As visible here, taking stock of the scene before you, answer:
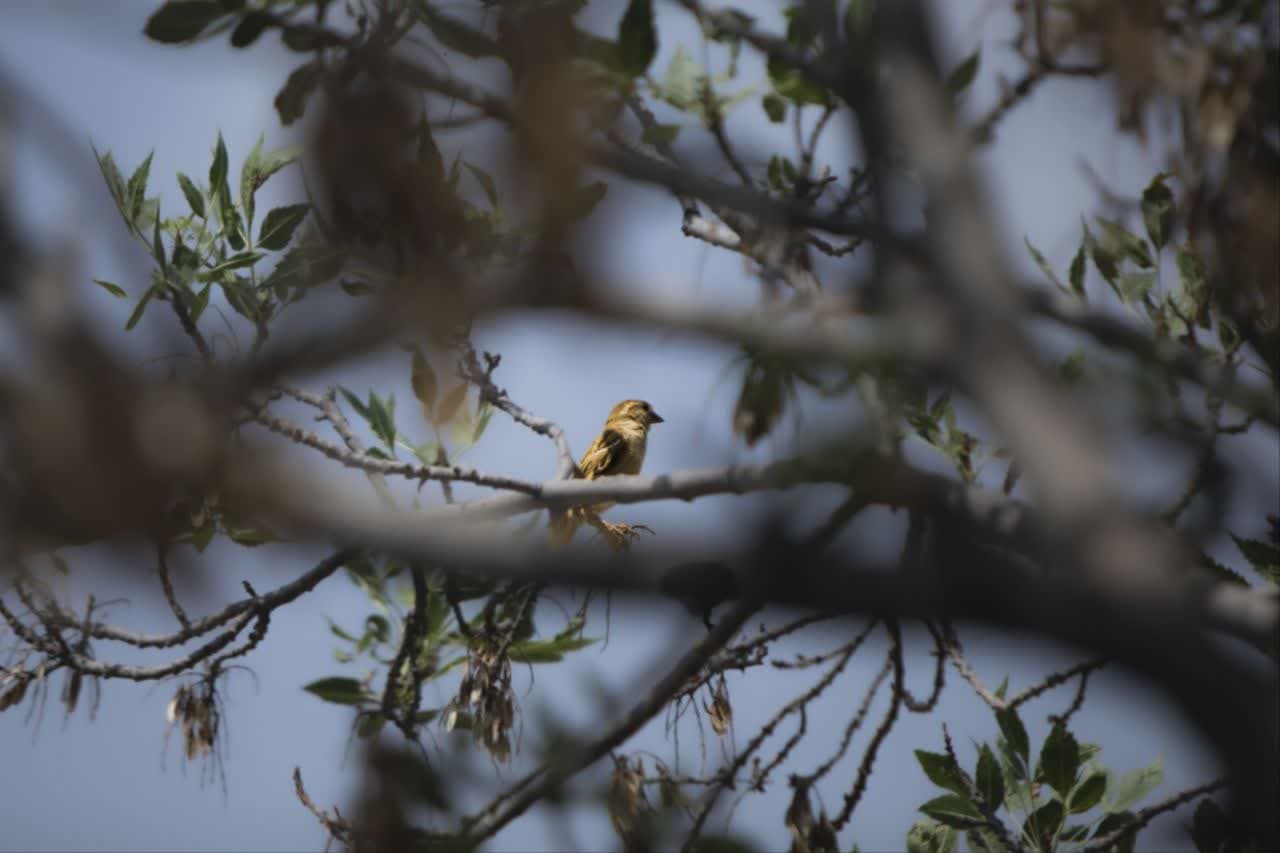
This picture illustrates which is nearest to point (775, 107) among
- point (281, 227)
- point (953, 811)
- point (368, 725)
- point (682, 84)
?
point (682, 84)

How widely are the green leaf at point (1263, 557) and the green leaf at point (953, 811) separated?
82cm

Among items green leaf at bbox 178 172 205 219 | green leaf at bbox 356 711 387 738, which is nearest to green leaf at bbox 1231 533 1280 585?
green leaf at bbox 356 711 387 738

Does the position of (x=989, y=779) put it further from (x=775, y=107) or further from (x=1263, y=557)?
(x=775, y=107)

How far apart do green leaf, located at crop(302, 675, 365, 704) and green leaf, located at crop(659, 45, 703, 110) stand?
1739 mm

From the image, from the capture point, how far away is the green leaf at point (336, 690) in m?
3.12

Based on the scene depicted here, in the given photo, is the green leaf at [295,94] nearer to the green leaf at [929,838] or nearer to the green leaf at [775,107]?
the green leaf at [775,107]

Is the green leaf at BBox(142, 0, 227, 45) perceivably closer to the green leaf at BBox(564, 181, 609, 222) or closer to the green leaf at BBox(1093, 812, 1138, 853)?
the green leaf at BBox(564, 181, 609, 222)

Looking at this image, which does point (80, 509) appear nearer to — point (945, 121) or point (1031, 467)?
point (1031, 467)

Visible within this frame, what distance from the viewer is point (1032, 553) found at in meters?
1.36

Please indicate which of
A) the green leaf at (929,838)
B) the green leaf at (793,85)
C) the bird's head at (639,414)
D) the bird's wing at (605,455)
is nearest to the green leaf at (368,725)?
the green leaf at (929,838)

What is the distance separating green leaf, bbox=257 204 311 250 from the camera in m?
3.02

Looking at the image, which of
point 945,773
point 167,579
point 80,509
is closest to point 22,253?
point 80,509

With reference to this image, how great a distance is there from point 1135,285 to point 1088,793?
120 cm

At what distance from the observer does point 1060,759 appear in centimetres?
267
